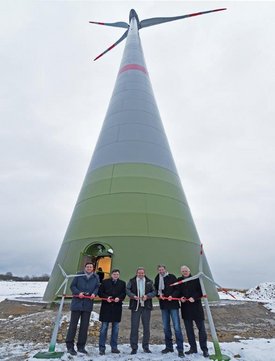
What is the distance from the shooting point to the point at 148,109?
14.9 meters

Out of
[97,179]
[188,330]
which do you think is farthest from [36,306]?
[188,330]

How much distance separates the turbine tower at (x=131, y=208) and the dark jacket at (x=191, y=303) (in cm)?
357

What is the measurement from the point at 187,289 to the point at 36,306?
6.84 m

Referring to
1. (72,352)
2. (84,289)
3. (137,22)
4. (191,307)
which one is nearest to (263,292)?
(191,307)

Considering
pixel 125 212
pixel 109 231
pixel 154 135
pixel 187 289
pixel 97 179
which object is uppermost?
pixel 154 135

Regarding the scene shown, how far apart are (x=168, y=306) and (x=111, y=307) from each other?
120 centimetres

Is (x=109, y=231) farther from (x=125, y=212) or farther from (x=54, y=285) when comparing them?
(x=54, y=285)

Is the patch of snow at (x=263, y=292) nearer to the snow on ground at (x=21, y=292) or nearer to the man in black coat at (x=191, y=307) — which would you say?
the snow on ground at (x=21, y=292)

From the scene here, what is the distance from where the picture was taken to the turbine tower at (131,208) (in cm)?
998

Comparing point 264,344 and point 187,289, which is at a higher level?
point 187,289

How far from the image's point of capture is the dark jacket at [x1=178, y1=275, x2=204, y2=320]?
567 cm

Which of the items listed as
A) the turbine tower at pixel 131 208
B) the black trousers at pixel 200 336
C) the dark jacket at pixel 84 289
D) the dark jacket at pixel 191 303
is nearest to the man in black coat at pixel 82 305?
the dark jacket at pixel 84 289

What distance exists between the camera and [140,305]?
5777 millimetres

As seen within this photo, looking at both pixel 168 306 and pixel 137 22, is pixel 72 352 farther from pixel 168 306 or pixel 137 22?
pixel 137 22
